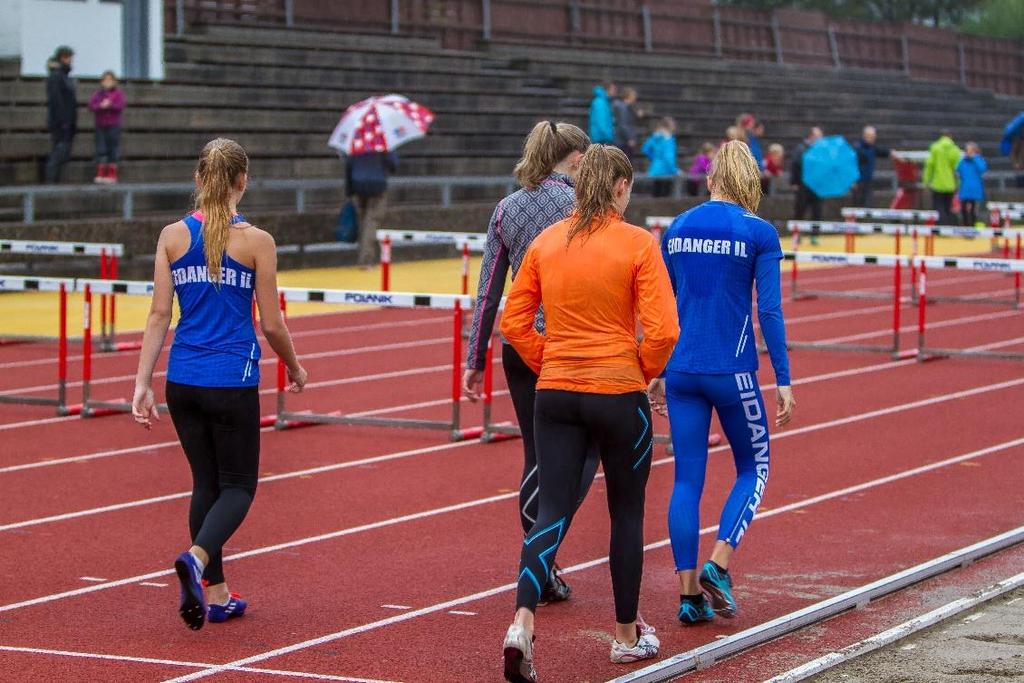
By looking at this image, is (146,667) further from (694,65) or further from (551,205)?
(694,65)

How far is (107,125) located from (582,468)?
19269 millimetres

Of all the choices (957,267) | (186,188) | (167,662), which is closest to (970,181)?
(186,188)

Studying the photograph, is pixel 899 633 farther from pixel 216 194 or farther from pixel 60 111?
pixel 60 111

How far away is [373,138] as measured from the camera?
2316cm

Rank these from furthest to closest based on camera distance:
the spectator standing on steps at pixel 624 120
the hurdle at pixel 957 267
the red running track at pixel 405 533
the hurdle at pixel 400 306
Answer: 1. the spectator standing on steps at pixel 624 120
2. the hurdle at pixel 957 267
3. the hurdle at pixel 400 306
4. the red running track at pixel 405 533

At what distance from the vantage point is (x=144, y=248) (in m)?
22.1

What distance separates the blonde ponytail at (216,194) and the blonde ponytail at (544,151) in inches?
43.3

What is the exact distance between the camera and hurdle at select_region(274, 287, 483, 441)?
36.9 feet

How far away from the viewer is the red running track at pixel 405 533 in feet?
21.0

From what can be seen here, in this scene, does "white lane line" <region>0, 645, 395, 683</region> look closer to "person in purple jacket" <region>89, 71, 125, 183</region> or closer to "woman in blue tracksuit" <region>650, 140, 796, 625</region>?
"woman in blue tracksuit" <region>650, 140, 796, 625</region>

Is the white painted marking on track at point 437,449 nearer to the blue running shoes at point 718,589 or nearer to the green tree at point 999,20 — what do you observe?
the blue running shoes at point 718,589

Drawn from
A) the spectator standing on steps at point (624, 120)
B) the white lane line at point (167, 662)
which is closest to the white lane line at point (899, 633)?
the white lane line at point (167, 662)

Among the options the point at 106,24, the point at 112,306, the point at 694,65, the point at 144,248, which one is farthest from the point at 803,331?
the point at 694,65

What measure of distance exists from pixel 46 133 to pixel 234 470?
19.4m
